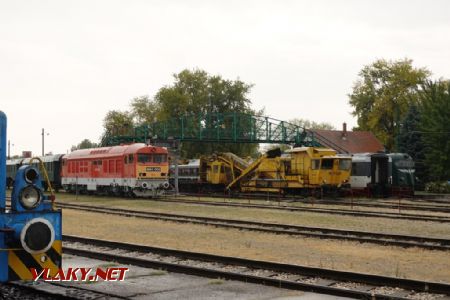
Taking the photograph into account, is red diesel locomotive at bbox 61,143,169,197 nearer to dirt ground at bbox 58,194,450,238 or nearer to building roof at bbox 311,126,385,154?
dirt ground at bbox 58,194,450,238

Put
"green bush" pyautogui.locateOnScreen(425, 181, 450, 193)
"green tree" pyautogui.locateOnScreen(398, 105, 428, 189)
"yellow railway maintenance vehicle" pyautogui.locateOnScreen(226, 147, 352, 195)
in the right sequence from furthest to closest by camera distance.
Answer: "green tree" pyautogui.locateOnScreen(398, 105, 428, 189)
"green bush" pyautogui.locateOnScreen(425, 181, 450, 193)
"yellow railway maintenance vehicle" pyautogui.locateOnScreen(226, 147, 352, 195)

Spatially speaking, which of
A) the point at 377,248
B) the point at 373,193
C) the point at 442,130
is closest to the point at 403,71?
the point at 442,130

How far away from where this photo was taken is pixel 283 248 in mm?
14281

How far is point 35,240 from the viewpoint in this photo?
23.7 feet

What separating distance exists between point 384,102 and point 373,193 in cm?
4484

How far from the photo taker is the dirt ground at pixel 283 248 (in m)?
11.6

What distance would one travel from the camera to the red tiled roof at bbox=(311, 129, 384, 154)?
83125 mm

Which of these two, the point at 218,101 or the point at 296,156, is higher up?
the point at 218,101

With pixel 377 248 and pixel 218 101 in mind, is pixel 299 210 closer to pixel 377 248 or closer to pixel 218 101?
pixel 377 248

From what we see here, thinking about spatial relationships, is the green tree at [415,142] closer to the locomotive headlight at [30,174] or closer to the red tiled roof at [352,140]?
the red tiled roof at [352,140]

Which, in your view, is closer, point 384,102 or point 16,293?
point 16,293

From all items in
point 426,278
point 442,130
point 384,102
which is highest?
point 384,102

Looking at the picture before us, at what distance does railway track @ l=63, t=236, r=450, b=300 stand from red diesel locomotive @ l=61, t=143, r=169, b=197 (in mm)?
21921

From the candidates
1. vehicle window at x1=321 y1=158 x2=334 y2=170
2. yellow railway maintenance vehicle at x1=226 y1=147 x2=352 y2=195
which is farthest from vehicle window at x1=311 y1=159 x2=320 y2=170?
vehicle window at x1=321 y1=158 x2=334 y2=170
